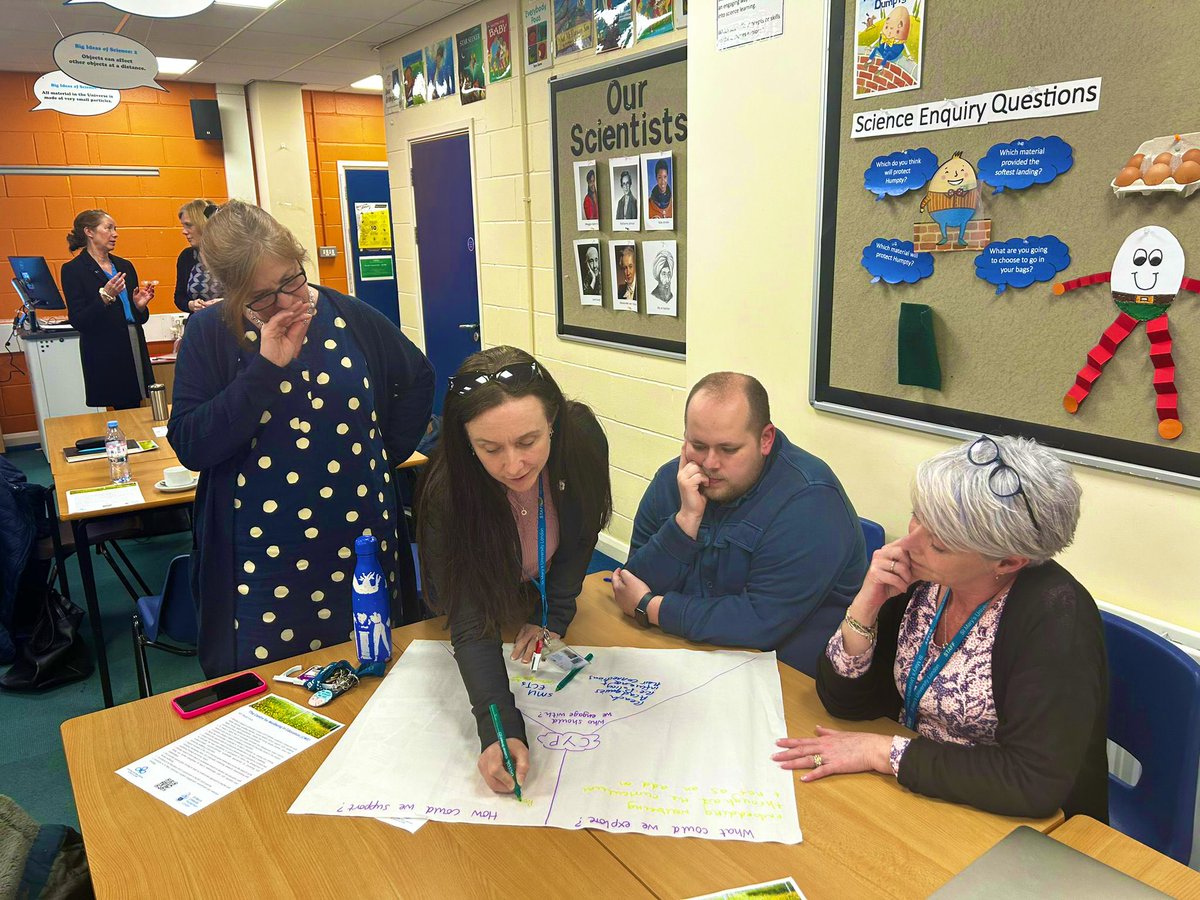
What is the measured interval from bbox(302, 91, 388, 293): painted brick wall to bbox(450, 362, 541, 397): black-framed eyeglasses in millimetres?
6335

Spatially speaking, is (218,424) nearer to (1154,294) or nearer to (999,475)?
(999,475)

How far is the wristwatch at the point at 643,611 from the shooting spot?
167 centimetres

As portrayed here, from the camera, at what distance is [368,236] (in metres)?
7.40

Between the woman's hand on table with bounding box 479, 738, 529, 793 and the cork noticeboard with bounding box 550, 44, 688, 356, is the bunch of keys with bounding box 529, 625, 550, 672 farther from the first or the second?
the cork noticeboard with bounding box 550, 44, 688, 356

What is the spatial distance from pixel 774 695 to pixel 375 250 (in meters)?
6.79

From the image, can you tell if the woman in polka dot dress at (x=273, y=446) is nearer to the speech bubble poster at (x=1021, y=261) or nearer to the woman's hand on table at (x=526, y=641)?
the woman's hand on table at (x=526, y=641)

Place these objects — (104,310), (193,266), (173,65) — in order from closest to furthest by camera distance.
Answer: (104,310) < (193,266) < (173,65)

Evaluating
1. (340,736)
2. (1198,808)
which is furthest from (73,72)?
(1198,808)

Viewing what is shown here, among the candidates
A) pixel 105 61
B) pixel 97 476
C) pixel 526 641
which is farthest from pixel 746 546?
pixel 105 61

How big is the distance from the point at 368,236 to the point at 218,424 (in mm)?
6187

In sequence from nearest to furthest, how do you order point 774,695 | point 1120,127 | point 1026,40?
point 774,695, point 1120,127, point 1026,40

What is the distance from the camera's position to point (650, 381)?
362 centimetres

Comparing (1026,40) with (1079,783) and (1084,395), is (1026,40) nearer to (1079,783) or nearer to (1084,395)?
(1084,395)

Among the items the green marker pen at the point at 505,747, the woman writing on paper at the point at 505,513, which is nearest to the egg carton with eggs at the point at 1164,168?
the woman writing on paper at the point at 505,513
